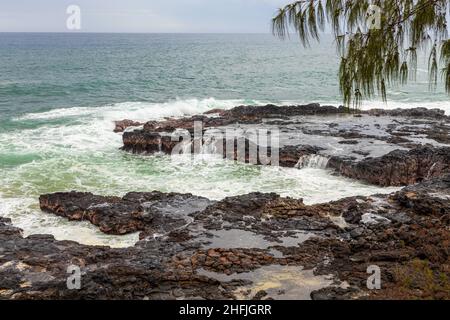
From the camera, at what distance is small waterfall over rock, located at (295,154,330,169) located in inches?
655

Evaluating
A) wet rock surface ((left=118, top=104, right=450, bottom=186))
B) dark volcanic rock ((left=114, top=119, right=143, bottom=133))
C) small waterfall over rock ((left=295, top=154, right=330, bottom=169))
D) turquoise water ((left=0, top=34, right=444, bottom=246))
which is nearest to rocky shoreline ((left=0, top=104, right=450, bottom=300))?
wet rock surface ((left=118, top=104, right=450, bottom=186))

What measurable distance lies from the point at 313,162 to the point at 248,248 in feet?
29.1

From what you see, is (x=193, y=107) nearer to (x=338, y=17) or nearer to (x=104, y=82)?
(x=104, y=82)

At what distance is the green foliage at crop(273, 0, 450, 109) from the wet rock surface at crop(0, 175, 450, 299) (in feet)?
9.00

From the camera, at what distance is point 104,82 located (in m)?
47.9

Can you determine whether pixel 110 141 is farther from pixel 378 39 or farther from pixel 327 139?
pixel 378 39

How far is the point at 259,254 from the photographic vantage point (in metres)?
8.19

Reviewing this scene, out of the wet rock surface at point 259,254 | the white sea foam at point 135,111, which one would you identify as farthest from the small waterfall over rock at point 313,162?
the white sea foam at point 135,111

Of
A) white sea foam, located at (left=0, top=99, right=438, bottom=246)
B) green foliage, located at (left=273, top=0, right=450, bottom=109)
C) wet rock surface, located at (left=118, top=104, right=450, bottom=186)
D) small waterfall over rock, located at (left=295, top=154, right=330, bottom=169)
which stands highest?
green foliage, located at (left=273, top=0, right=450, bottom=109)

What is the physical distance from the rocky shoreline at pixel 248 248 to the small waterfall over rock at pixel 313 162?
174 cm

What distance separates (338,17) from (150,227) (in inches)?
277

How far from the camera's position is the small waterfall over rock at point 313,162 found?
1662 cm
